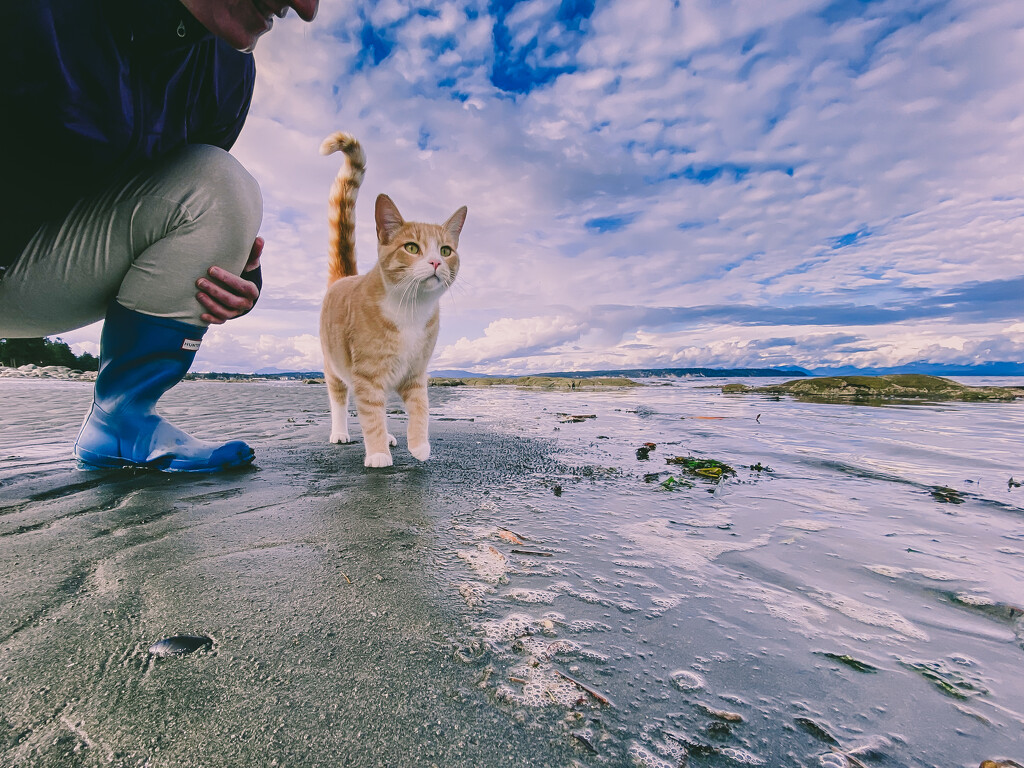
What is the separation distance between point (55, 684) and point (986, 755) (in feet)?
4.86

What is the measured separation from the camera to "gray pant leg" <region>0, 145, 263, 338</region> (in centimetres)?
202

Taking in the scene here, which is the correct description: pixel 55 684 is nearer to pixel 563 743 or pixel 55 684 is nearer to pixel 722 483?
pixel 563 743

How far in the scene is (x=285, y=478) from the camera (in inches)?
86.0

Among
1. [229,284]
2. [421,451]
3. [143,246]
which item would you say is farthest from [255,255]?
[421,451]

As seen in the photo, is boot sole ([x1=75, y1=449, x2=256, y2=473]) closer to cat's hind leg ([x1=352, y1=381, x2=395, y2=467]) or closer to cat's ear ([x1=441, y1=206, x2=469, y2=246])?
cat's hind leg ([x1=352, y1=381, x2=395, y2=467])

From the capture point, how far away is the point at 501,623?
0.98 meters

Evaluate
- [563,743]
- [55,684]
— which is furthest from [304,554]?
[563,743]

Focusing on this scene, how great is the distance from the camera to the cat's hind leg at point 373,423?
8.59ft

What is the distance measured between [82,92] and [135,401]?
1.36 m

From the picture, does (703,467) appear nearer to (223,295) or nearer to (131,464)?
(223,295)

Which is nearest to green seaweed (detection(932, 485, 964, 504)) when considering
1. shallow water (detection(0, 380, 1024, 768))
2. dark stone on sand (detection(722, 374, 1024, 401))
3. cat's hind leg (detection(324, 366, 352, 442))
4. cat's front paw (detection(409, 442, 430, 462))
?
shallow water (detection(0, 380, 1024, 768))

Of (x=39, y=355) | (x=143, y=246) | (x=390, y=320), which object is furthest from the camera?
(x=39, y=355)

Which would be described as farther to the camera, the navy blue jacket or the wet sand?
the navy blue jacket

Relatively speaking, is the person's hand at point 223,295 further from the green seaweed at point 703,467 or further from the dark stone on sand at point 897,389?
the dark stone on sand at point 897,389
